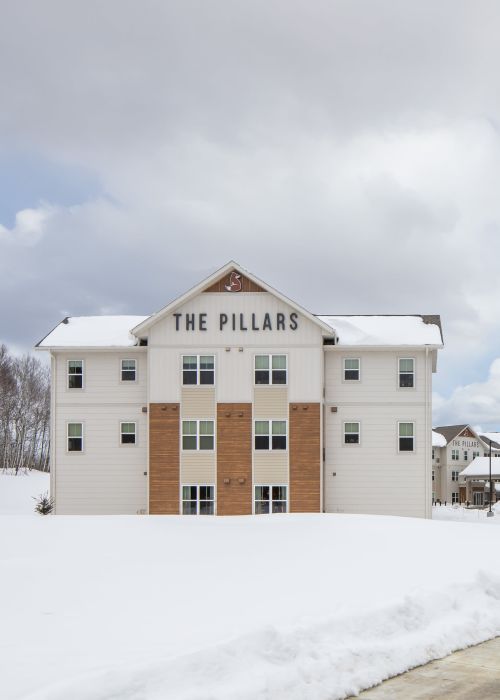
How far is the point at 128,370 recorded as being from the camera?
3756 cm

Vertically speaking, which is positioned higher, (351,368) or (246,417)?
(351,368)

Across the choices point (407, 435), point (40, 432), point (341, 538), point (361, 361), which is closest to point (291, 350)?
point (361, 361)

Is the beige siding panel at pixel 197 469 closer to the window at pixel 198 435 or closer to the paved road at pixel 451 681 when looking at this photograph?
the window at pixel 198 435

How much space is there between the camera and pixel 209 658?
9.05 m

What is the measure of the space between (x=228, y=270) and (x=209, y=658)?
28118 millimetres

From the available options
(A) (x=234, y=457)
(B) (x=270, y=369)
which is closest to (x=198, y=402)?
(A) (x=234, y=457)

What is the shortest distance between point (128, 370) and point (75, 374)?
2.61 metres

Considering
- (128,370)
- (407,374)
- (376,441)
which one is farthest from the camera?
(128,370)

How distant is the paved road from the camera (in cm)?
930

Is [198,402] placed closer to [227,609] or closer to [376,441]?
[376,441]

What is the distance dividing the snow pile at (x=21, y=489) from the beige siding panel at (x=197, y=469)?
79.4 feet

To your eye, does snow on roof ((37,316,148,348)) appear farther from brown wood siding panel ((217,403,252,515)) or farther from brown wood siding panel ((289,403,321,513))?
brown wood siding panel ((289,403,321,513))

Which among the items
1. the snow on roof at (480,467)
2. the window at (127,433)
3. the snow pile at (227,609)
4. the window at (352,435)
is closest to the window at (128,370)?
the window at (127,433)

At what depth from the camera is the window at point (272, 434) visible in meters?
35.7
